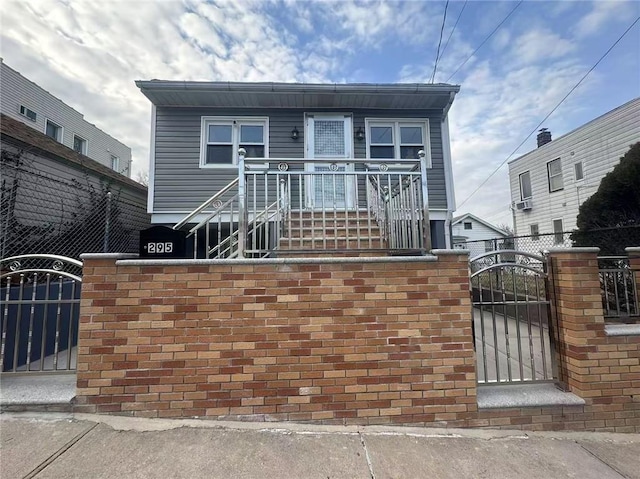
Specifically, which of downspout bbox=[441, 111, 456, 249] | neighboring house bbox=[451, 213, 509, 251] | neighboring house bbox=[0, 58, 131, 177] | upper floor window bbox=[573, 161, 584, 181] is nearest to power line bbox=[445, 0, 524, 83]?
downspout bbox=[441, 111, 456, 249]

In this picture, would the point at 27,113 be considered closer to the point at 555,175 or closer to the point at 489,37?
the point at 489,37

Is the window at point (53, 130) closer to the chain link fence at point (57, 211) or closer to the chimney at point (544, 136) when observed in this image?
the chain link fence at point (57, 211)

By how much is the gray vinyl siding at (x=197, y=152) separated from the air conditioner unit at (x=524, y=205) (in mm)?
9731

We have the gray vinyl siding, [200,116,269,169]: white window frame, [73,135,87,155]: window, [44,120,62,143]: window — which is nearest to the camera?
the gray vinyl siding

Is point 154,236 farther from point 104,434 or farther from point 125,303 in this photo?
point 104,434

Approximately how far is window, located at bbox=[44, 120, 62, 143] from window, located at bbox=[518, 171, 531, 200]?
1997 centimetres

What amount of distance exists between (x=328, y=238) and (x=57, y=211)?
503 cm

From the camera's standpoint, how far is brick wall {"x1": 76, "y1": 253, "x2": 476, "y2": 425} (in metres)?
2.32

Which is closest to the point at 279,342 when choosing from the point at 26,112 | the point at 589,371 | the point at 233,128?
the point at 589,371

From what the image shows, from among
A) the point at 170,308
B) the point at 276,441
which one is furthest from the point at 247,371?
the point at 170,308

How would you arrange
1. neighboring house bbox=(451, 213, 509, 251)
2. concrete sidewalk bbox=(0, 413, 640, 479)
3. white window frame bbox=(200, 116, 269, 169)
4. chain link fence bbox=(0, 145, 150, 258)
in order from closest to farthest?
concrete sidewalk bbox=(0, 413, 640, 479), chain link fence bbox=(0, 145, 150, 258), white window frame bbox=(200, 116, 269, 169), neighboring house bbox=(451, 213, 509, 251)

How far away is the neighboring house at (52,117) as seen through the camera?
1033 cm

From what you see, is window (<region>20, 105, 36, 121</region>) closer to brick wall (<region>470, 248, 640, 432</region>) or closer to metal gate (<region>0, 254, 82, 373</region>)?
metal gate (<region>0, 254, 82, 373</region>)

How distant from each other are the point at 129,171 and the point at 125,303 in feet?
56.2
